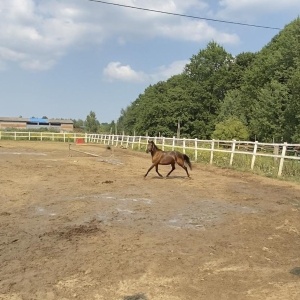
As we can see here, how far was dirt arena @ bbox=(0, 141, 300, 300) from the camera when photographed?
4406mm

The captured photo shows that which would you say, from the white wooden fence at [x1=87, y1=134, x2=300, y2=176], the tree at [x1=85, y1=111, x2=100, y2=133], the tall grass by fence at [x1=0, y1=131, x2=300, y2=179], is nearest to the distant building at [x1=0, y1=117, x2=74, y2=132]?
the tree at [x1=85, y1=111, x2=100, y2=133]

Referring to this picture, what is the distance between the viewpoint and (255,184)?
1305 cm

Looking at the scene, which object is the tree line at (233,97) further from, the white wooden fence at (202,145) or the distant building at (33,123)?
the distant building at (33,123)

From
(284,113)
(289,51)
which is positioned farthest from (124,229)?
(289,51)

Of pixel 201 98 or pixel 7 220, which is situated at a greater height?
pixel 201 98

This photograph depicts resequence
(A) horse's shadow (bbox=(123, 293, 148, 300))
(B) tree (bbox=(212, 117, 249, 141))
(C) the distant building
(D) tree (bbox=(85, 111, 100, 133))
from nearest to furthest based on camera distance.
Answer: (A) horse's shadow (bbox=(123, 293, 148, 300)), (B) tree (bbox=(212, 117, 249, 141)), (D) tree (bbox=(85, 111, 100, 133)), (C) the distant building

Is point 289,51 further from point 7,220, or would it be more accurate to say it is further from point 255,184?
point 7,220

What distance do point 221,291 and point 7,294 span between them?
222 cm

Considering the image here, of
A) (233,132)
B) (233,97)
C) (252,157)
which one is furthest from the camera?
(233,97)

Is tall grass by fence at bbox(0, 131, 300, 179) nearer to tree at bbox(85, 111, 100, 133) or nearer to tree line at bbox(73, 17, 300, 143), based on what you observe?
tree line at bbox(73, 17, 300, 143)

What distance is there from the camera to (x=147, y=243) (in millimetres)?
6035

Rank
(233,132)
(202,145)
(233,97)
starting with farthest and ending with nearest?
(233,97)
(233,132)
(202,145)

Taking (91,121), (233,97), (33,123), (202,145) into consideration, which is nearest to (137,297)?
(202,145)

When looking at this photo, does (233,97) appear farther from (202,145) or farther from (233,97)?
(202,145)
